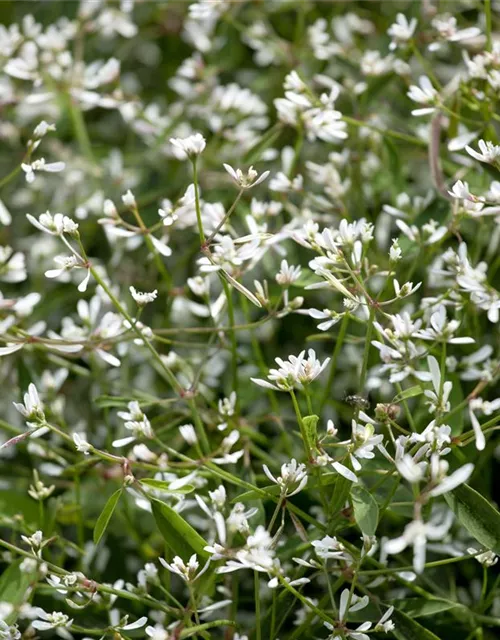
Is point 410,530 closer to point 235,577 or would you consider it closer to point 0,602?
point 235,577

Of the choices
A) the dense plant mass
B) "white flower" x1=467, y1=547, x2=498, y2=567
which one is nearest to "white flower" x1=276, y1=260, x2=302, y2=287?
the dense plant mass

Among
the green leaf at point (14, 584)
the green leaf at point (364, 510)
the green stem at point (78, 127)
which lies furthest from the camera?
the green stem at point (78, 127)

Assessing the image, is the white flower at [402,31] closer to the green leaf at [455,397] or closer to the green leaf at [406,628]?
the green leaf at [455,397]

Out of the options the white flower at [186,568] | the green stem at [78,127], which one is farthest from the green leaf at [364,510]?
the green stem at [78,127]

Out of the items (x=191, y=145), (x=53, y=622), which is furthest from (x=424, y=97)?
(x=53, y=622)

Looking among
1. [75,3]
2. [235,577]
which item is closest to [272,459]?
[235,577]

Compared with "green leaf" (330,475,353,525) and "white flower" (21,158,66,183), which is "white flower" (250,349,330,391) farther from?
"white flower" (21,158,66,183)
